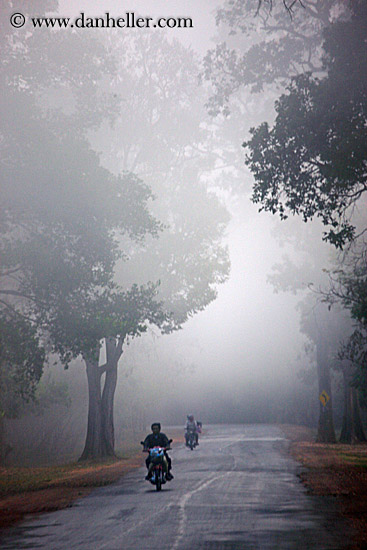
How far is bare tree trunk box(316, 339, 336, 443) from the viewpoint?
45.5m

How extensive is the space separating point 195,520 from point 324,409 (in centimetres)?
3589

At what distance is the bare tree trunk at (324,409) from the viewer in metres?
45.5

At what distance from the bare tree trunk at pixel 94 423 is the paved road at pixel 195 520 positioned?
16366 millimetres

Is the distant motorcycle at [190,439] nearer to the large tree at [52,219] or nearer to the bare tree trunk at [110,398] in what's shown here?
the bare tree trunk at [110,398]

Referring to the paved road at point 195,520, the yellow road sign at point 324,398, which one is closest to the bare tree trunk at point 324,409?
the yellow road sign at point 324,398

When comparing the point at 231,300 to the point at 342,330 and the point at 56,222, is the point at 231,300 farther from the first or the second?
the point at 56,222

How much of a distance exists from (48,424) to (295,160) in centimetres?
3605

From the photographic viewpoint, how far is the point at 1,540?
10656 mm

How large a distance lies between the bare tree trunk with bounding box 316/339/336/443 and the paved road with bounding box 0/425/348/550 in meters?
27.2

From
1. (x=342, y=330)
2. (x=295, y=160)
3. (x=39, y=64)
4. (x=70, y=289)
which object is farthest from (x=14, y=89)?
(x=342, y=330)

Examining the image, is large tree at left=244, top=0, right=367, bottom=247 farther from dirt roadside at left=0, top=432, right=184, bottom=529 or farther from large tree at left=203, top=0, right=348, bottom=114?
large tree at left=203, top=0, right=348, bottom=114

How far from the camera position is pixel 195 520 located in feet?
38.7

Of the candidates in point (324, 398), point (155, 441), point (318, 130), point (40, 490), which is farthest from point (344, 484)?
point (324, 398)

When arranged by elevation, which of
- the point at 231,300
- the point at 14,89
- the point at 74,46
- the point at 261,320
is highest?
the point at 231,300
